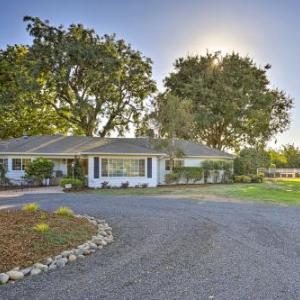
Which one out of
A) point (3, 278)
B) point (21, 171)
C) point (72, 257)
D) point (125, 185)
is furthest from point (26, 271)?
point (21, 171)

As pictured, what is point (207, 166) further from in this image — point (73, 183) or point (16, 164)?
point (16, 164)

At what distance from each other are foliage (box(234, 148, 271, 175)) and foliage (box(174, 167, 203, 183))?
516 cm

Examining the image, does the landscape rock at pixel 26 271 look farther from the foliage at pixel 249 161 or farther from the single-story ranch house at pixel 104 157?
the foliage at pixel 249 161

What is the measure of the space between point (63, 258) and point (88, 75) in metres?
27.3

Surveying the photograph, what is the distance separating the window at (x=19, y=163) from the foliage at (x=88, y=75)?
286 inches

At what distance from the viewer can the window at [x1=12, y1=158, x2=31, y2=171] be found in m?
27.2

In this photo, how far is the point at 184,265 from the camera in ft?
20.6

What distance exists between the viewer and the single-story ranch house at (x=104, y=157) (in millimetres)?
25438

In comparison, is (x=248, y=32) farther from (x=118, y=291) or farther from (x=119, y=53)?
(x=119, y=53)

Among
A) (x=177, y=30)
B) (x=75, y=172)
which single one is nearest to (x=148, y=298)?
(x=177, y=30)

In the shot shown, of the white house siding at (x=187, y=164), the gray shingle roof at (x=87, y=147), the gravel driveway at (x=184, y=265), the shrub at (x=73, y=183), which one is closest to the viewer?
the gravel driveway at (x=184, y=265)

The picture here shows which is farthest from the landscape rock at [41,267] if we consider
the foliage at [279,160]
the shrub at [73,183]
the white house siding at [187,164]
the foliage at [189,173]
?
the foliage at [279,160]

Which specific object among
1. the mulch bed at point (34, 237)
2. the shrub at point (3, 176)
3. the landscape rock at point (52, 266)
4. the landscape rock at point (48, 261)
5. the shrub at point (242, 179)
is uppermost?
the shrub at point (3, 176)

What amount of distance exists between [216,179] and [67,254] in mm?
24643
